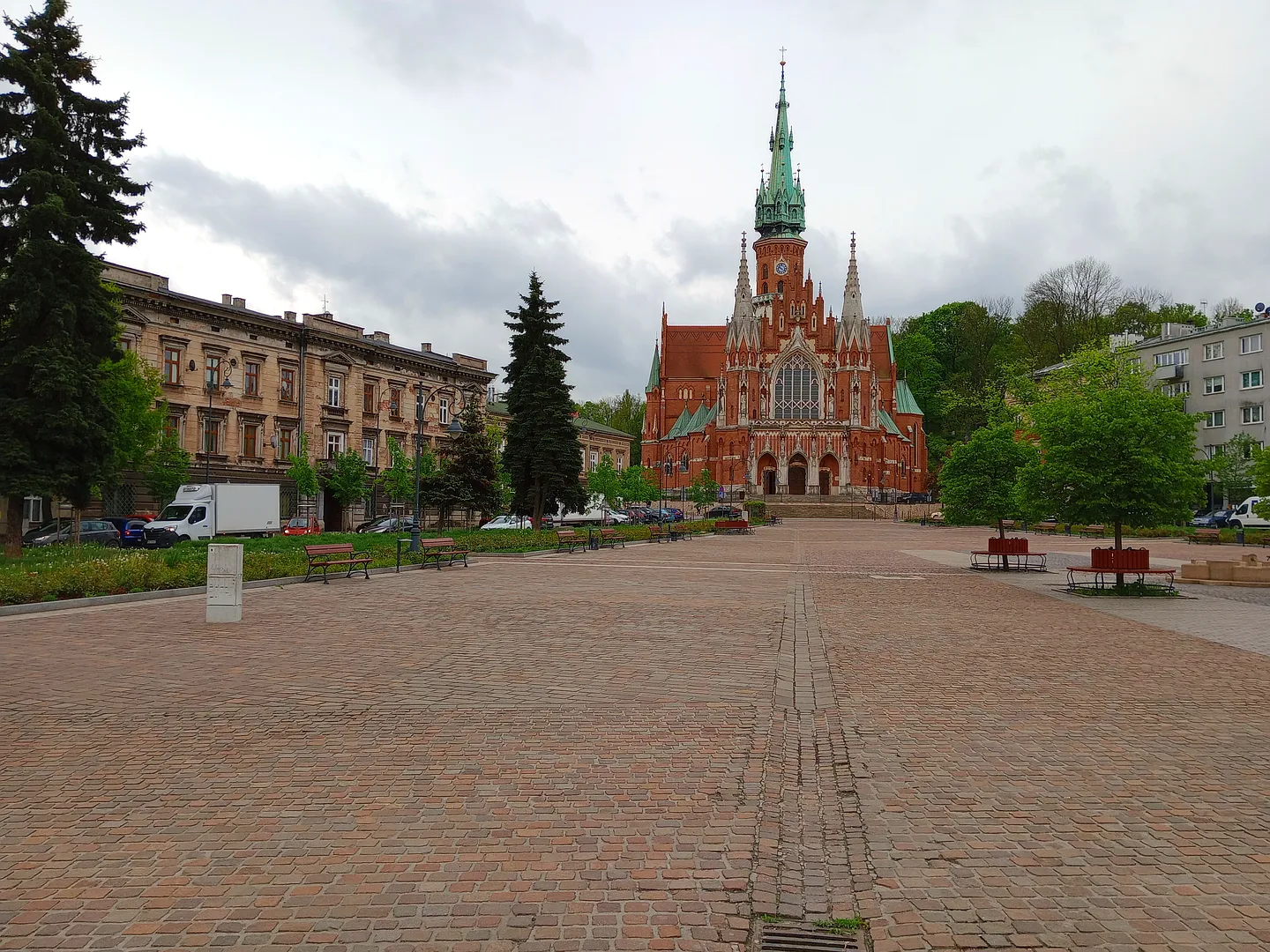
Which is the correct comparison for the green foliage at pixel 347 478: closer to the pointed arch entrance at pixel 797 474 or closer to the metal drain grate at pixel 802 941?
the metal drain grate at pixel 802 941

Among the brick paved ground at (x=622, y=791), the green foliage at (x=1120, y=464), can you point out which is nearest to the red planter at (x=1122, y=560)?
the green foliage at (x=1120, y=464)

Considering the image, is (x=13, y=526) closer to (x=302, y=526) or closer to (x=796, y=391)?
(x=302, y=526)

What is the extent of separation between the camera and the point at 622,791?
5.80 meters

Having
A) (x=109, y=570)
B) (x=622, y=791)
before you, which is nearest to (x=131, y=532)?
(x=109, y=570)

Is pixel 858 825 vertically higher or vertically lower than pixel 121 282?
lower

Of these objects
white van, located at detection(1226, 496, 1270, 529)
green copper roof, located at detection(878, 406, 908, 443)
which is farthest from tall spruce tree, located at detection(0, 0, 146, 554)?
green copper roof, located at detection(878, 406, 908, 443)

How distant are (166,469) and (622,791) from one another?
40.1 metres

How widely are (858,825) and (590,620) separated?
28.6ft

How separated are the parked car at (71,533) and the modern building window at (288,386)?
43.7 ft

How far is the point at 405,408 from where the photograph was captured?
181 ft

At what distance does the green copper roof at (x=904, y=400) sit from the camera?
9606 centimetres

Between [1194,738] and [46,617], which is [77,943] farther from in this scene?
[46,617]

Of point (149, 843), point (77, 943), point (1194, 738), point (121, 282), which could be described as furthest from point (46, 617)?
point (121, 282)

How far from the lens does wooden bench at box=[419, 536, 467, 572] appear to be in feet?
78.6
